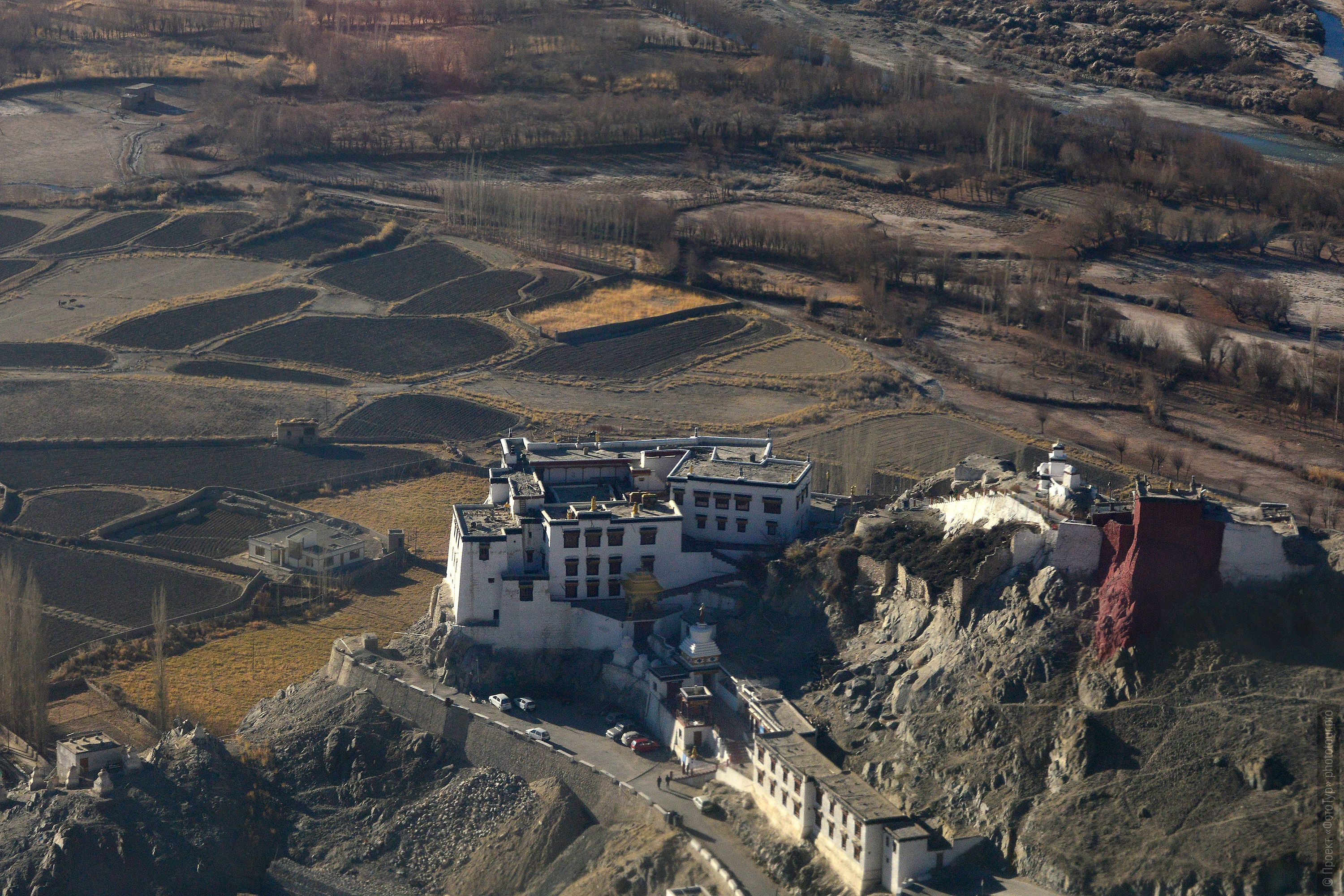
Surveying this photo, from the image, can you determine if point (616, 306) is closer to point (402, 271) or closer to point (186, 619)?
point (402, 271)

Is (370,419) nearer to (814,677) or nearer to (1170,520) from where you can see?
(814,677)

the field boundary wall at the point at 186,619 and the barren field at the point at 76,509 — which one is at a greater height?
the field boundary wall at the point at 186,619

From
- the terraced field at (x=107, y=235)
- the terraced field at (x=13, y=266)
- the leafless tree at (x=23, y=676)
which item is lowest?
the terraced field at (x=13, y=266)

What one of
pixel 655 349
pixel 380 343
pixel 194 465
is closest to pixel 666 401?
pixel 655 349

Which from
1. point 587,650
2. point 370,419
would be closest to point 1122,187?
point 370,419

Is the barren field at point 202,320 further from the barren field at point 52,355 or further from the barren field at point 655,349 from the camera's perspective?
the barren field at point 655,349

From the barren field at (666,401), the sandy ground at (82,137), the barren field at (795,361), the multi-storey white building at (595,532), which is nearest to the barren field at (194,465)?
the barren field at (666,401)
